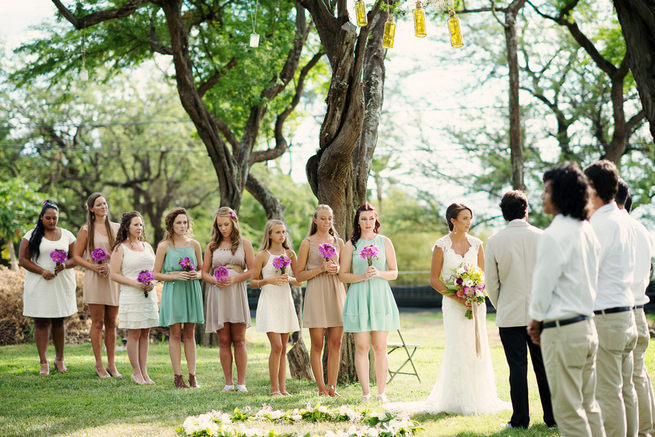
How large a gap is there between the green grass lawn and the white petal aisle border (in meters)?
0.25

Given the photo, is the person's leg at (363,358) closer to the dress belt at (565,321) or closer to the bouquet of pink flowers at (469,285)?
the bouquet of pink flowers at (469,285)

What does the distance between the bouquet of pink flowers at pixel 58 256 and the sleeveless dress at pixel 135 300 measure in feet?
3.46

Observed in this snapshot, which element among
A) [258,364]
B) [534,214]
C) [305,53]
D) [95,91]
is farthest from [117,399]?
[95,91]

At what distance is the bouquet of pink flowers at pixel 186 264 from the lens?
336 inches

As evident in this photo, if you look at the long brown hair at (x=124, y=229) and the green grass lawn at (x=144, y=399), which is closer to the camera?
the green grass lawn at (x=144, y=399)

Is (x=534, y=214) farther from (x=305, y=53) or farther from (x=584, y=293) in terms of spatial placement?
(x=584, y=293)

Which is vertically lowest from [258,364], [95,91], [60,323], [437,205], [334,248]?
[258,364]

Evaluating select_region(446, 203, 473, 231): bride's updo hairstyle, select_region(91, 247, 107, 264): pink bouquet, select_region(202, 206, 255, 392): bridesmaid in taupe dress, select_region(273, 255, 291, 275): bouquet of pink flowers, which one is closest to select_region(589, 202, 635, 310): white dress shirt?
select_region(446, 203, 473, 231): bride's updo hairstyle

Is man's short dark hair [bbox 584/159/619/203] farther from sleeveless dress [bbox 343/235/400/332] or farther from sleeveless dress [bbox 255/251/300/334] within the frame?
sleeveless dress [bbox 255/251/300/334]

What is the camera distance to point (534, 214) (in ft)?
86.3

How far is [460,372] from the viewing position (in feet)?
23.2

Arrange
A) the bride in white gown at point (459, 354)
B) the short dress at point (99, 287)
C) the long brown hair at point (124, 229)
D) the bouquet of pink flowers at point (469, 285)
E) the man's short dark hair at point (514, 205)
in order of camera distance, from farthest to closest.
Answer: the short dress at point (99, 287) < the long brown hair at point (124, 229) < the bride in white gown at point (459, 354) < the bouquet of pink flowers at point (469, 285) < the man's short dark hair at point (514, 205)

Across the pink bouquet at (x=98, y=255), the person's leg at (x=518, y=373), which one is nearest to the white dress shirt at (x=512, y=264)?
the person's leg at (x=518, y=373)

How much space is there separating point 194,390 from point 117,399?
3.20 ft
